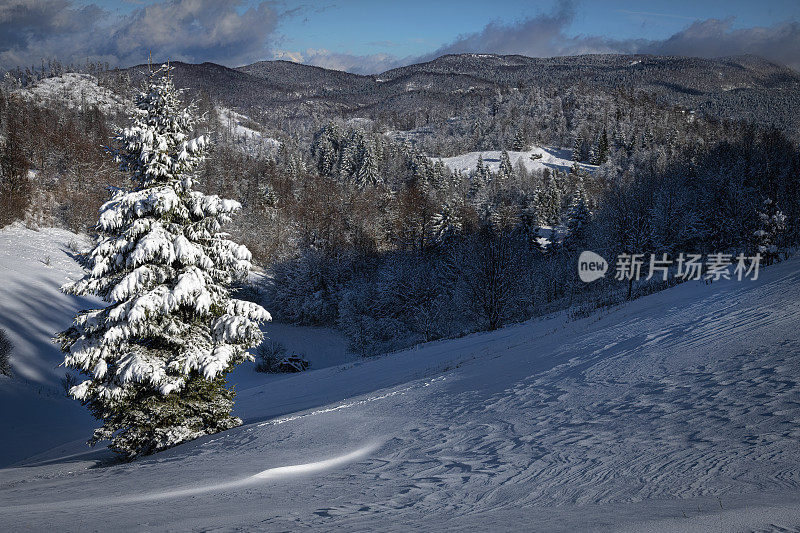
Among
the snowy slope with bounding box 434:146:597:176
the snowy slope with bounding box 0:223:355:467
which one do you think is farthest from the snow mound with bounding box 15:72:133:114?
the snowy slope with bounding box 0:223:355:467

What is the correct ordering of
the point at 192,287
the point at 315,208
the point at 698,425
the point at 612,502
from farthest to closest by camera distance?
the point at 315,208
the point at 192,287
the point at 698,425
the point at 612,502

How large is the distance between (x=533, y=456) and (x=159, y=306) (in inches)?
324

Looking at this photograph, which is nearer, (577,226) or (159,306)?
(159,306)

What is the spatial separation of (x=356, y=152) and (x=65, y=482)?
349 ft

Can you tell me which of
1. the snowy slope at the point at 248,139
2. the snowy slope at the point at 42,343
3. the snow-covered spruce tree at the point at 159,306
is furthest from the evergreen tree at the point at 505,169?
the snow-covered spruce tree at the point at 159,306

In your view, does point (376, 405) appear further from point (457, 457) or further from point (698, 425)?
point (698, 425)

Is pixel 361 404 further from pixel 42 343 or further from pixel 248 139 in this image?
pixel 248 139

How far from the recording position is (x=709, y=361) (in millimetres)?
6367

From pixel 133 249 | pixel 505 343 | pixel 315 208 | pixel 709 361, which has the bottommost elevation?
pixel 505 343

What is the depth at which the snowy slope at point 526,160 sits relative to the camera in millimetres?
134250

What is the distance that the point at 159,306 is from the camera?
9352 mm

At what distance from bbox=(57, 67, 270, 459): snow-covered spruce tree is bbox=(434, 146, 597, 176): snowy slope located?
12386 centimetres

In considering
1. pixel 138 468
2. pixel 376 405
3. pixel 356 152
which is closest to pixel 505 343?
pixel 376 405

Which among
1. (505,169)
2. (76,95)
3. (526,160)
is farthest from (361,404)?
(76,95)
